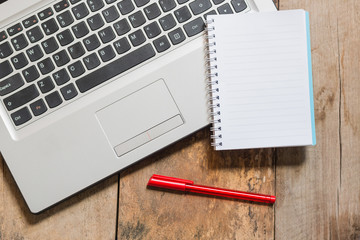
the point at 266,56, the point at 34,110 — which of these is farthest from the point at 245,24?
the point at 34,110

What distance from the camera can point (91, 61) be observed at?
54cm

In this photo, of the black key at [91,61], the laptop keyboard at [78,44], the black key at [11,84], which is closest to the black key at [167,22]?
the laptop keyboard at [78,44]

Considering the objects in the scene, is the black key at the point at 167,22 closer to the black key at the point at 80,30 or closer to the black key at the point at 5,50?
the black key at the point at 80,30

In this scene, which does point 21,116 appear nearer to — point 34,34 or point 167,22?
point 34,34

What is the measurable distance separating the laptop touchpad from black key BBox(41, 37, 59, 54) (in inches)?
4.7

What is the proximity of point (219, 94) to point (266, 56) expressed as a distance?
0.30ft

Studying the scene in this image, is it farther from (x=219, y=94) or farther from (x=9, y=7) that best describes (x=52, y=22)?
(x=219, y=94)

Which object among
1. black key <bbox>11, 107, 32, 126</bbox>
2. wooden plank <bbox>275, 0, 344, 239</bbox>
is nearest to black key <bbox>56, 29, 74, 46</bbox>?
black key <bbox>11, 107, 32, 126</bbox>

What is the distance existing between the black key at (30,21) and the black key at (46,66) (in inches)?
2.3

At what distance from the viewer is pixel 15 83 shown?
1.74ft

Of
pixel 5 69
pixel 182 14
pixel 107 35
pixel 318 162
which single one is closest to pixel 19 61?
pixel 5 69

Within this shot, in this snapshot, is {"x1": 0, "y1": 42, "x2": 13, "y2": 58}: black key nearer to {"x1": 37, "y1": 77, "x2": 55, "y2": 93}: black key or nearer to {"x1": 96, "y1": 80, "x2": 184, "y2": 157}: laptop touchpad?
{"x1": 37, "y1": 77, "x2": 55, "y2": 93}: black key

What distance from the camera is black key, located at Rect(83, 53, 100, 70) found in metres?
0.54

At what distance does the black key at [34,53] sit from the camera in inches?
21.1
